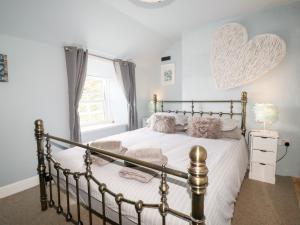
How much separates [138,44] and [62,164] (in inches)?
111

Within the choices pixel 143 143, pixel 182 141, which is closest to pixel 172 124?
pixel 182 141

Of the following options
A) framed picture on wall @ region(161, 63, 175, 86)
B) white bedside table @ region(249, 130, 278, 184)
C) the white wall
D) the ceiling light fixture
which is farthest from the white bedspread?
framed picture on wall @ region(161, 63, 175, 86)

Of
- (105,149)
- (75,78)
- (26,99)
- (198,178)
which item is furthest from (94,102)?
(198,178)

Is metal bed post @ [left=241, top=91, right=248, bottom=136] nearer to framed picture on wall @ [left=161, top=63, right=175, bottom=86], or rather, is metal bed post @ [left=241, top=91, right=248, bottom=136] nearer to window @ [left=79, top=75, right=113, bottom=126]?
framed picture on wall @ [left=161, top=63, right=175, bottom=86]

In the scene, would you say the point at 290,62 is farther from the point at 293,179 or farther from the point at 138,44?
the point at 138,44

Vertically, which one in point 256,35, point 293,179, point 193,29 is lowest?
point 293,179

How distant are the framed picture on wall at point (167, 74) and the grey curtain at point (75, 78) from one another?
6.31 ft

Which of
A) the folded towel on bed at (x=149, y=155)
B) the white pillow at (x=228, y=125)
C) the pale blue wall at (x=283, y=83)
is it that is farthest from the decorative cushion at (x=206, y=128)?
the folded towel on bed at (x=149, y=155)

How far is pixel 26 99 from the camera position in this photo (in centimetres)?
252

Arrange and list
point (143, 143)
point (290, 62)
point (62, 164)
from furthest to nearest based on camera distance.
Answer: point (290, 62) < point (143, 143) < point (62, 164)

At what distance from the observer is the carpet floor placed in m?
1.80

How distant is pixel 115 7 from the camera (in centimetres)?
262

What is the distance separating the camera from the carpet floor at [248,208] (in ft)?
5.92

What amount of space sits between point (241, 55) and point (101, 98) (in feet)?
9.67
